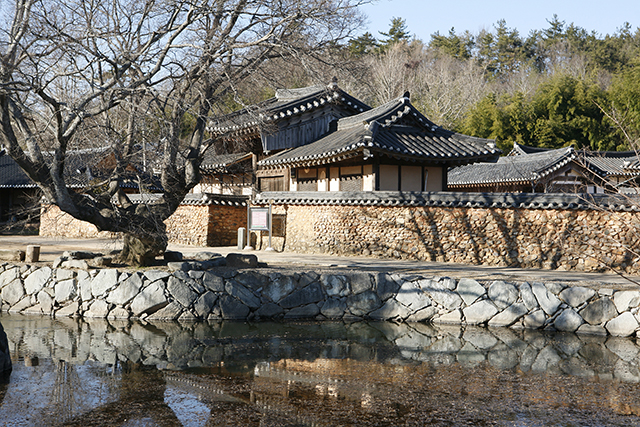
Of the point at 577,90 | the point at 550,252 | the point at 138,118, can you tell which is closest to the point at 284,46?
the point at 138,118

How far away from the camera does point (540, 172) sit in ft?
81.3

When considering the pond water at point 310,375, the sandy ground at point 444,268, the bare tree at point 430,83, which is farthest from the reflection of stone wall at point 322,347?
the bare tree at point 430,83

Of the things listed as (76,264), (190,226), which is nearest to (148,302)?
(76,264)

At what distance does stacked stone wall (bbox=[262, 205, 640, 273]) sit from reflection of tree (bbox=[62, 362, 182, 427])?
9497 mm

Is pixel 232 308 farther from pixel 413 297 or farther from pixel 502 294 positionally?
pixel 502 294

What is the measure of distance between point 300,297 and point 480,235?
20.5 feet

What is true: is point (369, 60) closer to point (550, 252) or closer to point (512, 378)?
point (550, 252)

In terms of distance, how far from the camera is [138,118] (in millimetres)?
11602

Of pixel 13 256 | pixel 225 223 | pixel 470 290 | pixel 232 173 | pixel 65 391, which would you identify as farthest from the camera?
pixel 232 173

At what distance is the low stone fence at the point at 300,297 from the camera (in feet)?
37.1

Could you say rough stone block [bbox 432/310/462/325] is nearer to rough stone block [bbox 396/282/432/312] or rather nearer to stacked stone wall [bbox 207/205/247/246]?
rough stone block [bbox 396/282/432/312]

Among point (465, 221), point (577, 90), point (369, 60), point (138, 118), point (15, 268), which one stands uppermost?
point (369, 60)

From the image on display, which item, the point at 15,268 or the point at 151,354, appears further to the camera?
the point at 15,268

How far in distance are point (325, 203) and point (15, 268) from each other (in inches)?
342
